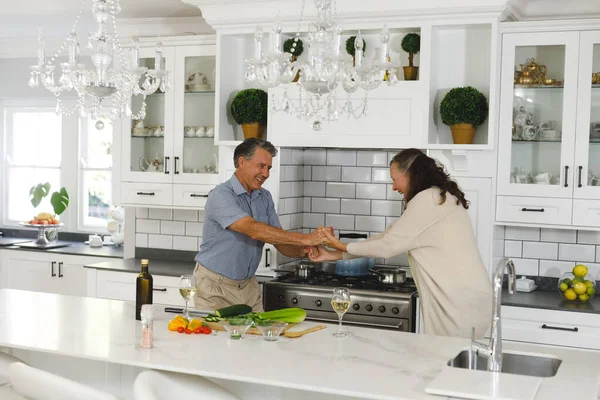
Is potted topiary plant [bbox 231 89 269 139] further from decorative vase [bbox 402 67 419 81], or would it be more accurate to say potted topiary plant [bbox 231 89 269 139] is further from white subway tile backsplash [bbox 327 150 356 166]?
decorative vase [bbox 402 67 419 81]

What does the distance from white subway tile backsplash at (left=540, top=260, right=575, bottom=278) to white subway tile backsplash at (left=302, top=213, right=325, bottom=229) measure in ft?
4.70

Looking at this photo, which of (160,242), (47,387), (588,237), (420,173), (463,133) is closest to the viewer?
(47,387)

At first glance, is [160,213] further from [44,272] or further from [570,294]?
[570,294]

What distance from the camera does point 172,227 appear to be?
5.63 metres

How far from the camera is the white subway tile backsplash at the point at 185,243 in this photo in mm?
5566

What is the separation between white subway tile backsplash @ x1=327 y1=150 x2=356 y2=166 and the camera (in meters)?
5.14

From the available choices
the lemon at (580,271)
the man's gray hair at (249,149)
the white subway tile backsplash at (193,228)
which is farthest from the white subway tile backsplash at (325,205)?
the lemon at (580,271)

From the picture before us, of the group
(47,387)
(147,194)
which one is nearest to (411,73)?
(147,194)

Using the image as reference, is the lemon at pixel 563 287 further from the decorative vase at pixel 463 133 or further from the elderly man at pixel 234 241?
the elderly man at pixel 234 241

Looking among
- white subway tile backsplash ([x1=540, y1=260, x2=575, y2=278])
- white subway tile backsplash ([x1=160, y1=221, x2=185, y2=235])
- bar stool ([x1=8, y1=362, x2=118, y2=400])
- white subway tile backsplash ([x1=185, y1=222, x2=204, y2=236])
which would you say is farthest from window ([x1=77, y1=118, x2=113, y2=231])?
bar stool ([x1=8, y1=362, x2=118, y2=400])

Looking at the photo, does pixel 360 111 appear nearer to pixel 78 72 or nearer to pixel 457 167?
pixel 457 167

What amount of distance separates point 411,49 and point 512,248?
54.6 inches

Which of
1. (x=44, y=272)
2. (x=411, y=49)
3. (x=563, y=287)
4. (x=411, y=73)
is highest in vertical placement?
(x=411, y=49)

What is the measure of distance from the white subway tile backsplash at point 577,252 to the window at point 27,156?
181 inches
